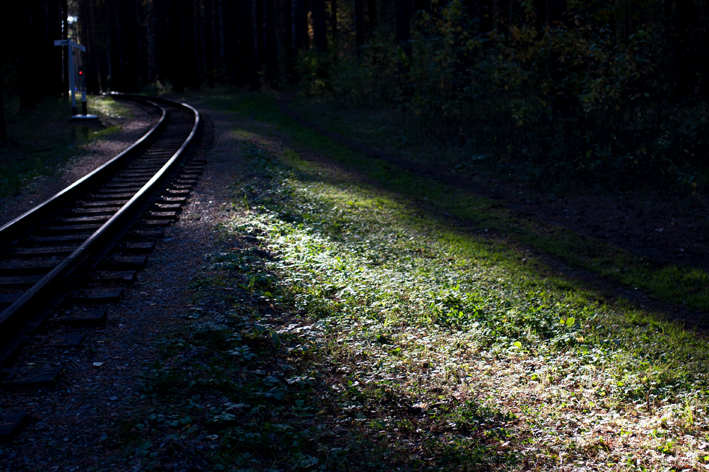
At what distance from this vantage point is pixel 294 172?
1229cm

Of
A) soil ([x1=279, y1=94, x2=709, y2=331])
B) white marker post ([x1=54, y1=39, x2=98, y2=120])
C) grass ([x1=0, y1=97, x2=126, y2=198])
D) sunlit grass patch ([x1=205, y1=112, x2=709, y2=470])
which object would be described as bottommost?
sunlit grass patch ([x1=205, y1=112, x2=709, y2=470])

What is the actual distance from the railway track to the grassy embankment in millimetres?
875

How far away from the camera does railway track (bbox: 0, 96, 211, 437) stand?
4.34 m

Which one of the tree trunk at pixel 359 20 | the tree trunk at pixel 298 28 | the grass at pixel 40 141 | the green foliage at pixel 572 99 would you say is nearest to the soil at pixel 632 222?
the green foliage at pixel 572 99

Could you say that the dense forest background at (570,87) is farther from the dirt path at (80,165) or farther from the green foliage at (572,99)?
the dirt path at (80,165)

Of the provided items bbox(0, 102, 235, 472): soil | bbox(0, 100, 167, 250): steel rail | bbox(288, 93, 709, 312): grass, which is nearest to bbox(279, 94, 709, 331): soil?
bbox(288, 93, 709, 312): grass

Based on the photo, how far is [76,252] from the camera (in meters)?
5.93

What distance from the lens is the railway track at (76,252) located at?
171 inches

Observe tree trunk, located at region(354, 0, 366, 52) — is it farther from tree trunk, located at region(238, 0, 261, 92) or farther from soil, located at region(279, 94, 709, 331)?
soil, located at region(279, 94, 709, 331)

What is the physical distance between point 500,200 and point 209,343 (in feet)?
24.3

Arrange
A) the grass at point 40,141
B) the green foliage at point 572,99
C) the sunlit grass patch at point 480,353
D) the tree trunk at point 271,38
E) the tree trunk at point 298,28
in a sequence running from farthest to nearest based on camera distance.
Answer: the tree trunk at point 298,28, the tree trunk at point 271,38, the grass at point 40,141, the green foliage at point 572,99, the sunlit grass patch at point 480,353

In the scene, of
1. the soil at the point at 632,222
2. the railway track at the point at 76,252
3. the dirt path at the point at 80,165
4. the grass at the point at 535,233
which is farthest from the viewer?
the dirt path at the point at 80,165

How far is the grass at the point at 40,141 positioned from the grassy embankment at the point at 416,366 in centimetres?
668

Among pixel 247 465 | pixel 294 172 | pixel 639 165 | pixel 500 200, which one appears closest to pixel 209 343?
pixel 247 465
